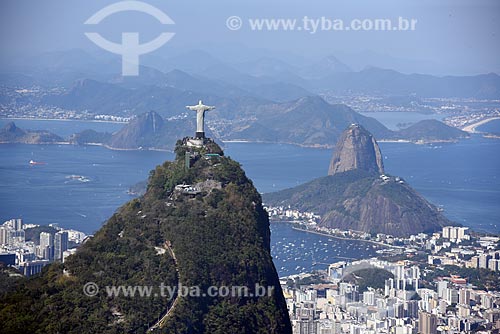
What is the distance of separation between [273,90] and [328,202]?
4595 cm

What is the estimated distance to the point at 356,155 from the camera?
34844 millimetres

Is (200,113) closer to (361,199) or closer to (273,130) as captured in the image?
(361,199)

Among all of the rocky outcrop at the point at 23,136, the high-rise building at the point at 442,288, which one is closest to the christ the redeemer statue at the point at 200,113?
→ the high-rise building at the point at 442,288

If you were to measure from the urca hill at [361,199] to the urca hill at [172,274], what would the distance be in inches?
701

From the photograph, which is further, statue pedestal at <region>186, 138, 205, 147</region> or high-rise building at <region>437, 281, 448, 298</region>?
high-rise building at <region>437, 281, 448, 298</region>

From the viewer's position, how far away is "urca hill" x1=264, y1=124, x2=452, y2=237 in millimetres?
27641

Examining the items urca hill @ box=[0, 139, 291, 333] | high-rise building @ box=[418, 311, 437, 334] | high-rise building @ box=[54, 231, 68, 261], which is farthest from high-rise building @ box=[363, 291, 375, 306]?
urca hill @ box=[0, 139, 291, 333]

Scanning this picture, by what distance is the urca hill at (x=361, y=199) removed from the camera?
90.7 ft

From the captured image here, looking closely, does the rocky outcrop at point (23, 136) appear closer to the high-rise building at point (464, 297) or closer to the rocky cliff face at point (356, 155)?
the rocky cliff face at point (356, 155)

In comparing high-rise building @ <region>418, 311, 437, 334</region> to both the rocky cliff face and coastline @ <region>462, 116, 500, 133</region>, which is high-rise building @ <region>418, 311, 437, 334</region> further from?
coastline @ <region>462, 116, 500, 133</region>

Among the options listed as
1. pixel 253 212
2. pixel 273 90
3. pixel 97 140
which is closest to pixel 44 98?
pixel 97 140

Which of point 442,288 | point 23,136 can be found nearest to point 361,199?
point 442,288
